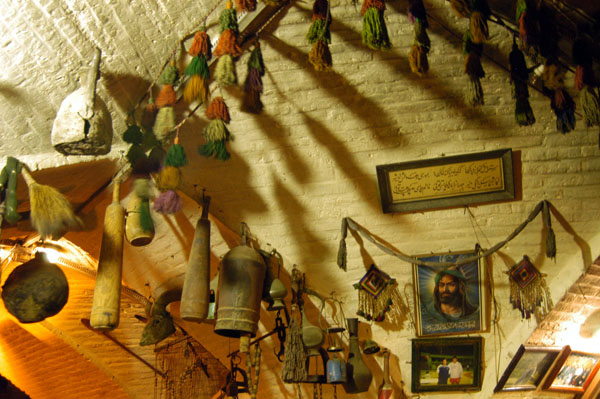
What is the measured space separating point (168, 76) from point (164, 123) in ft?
1.02

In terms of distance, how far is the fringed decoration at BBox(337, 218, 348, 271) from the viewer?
4195mm

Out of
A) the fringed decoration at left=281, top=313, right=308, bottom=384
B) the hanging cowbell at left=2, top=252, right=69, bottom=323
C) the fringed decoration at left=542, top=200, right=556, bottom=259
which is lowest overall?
the fringed decoration at left=281, top=313, right=308, bottom=384

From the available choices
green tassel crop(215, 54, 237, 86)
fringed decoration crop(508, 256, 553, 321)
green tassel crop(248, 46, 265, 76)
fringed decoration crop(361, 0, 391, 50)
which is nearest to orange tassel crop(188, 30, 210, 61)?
green tassel crop(215, 54, 237, 86)

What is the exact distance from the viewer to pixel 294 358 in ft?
12.6

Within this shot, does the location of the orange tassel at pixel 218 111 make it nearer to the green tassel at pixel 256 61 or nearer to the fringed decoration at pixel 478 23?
the green tassel at pixel 256 61

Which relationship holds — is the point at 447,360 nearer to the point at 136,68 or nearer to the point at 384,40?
the point at 384,40

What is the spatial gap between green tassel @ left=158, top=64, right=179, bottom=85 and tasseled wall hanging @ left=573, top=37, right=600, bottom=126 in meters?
2.36

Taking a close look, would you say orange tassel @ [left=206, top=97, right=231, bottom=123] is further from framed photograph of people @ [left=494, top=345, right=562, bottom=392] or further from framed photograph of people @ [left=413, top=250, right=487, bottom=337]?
framed photograph of people @ [left=494, top=345, right=562, bottom=392]

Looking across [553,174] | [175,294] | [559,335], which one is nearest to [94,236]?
[175,294]

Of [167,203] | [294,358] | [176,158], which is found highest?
[176,158]

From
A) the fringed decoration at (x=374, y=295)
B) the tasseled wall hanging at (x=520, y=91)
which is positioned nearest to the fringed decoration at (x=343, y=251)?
the fringed decoration at (x=374, y=295)

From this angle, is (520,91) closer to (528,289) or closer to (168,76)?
(528,289)

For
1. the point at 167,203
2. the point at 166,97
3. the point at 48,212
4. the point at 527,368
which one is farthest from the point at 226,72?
the point at 527,368

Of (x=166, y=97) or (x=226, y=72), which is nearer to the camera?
(x=226, y=72)
